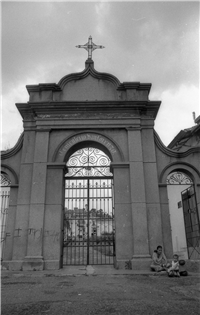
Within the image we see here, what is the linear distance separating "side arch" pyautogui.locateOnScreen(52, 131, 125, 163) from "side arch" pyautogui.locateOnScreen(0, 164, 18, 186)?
1.72m

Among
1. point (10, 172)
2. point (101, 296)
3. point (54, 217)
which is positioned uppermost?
point (10, 172)

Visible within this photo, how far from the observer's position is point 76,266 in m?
10.3

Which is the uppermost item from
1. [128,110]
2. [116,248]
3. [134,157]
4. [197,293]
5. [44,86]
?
[44,86]

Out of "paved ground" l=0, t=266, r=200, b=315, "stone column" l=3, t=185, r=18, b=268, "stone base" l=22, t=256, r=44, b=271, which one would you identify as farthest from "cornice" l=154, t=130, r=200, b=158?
"stone base" l=22, t=256, r=44, b=271

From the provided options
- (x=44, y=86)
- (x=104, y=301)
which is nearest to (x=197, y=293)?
(x=104, y=301)

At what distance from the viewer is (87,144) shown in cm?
1119

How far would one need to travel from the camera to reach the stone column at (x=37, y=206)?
30.3 feet

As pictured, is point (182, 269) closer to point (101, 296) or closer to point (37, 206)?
point (101, 296)

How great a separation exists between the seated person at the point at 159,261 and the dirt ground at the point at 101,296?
3.16 feet

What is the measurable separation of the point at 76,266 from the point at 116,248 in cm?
192

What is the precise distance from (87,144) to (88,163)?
79 centimetres

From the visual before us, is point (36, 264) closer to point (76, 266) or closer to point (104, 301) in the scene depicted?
point (76, 266)

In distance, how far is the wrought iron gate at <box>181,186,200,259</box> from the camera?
1075 centimetres

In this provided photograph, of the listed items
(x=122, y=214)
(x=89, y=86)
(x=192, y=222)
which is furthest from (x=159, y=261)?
(x=89, y=86)
